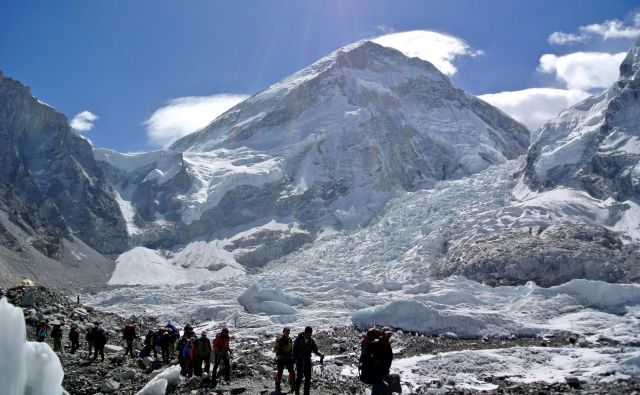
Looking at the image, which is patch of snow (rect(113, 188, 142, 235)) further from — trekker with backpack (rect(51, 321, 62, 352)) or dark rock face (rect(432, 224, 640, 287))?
trekker with backpack (rect(51, 321, 62, 352))

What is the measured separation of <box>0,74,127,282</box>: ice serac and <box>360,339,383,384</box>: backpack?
104 m

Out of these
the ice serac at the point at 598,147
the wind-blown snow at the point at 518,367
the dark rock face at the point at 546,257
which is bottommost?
the wind-blown snow at the point at 518,367

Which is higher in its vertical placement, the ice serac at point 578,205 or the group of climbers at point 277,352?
the ice serac at point 578,205

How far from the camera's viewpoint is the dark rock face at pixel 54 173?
132 metres

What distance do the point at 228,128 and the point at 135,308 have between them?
12026 cm

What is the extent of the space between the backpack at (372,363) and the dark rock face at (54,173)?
122167 millimetres

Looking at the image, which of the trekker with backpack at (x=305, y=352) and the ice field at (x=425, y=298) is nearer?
the trekker with backpack at (x=305, y=352)

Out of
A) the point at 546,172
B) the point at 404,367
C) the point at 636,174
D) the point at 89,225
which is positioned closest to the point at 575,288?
the point at 404,367

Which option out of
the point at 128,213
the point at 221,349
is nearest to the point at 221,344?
the point at 221,349

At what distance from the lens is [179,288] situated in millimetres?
89500

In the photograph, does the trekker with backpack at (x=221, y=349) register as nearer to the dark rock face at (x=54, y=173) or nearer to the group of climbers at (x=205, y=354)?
the group of climbers at (x=205, y=354)

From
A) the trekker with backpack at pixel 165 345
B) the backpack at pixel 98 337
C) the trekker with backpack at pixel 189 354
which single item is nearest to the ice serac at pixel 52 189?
the backpack at pixel 98 337

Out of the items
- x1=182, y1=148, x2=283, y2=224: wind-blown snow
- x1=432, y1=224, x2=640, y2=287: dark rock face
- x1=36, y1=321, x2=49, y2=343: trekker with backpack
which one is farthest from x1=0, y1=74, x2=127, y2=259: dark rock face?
x1=36, y1=321, x2=49, y2=343: trekker with backpack

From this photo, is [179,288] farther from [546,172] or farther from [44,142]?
[44,142]
